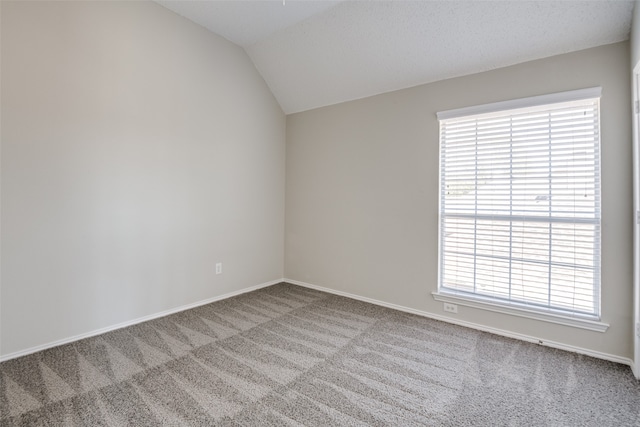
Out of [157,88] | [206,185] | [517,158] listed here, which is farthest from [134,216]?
[517,158]

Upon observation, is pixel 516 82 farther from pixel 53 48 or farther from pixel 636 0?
pixel 53 48

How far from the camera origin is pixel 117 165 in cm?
265

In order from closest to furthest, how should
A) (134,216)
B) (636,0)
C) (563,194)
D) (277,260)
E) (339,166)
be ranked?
(636,0) < (563,194) < (134,216) < (339,166) < (277,260)

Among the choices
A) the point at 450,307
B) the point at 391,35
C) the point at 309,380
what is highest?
the point at 391,35

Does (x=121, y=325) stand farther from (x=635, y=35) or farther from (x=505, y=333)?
(x=635, y=35)

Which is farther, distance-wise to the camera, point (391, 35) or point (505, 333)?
point (391, 35)

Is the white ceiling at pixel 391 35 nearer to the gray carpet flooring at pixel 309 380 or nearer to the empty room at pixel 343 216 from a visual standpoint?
the empty room at pixel 343 216

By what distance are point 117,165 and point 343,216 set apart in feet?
8.08

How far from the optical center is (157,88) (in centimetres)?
290

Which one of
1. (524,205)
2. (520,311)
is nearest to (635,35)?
(524,205)

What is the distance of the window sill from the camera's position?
7.48ft

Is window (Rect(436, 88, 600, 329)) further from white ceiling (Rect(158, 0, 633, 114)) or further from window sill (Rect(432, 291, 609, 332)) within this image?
white ceiling (Rect(158, 0, 633, 114))

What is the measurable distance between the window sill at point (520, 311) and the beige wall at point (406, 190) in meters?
0.06

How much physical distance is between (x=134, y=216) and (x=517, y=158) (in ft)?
11.7
